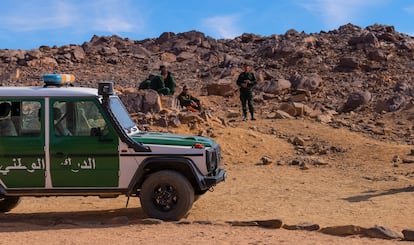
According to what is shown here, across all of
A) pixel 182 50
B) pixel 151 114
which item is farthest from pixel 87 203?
→ pixel 182 50

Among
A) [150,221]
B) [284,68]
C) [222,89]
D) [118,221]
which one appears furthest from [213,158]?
[284,68]

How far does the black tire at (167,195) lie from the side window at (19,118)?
5.55 ft

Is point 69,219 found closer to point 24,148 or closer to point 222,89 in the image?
point 24,148

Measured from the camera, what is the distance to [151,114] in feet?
55.8

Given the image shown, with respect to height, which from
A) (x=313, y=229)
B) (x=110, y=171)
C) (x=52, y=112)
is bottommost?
(x=313, y=229)

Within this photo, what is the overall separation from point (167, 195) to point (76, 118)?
1.59 metres

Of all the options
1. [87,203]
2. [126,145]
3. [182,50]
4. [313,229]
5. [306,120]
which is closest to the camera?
[313,229]

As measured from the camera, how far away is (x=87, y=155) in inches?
314

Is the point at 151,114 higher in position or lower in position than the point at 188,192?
higher

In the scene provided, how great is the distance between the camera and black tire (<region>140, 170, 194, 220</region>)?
26.3 ft

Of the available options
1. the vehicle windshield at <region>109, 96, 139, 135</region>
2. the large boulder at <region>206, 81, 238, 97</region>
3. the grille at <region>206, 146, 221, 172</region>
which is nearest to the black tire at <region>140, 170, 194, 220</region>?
the grille at <region>206, 146, 221, 172</region>

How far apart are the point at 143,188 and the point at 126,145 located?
0.62 m

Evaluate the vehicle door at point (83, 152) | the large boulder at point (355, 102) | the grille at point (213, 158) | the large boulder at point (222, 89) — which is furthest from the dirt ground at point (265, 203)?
the large boulder at point (222, 89)

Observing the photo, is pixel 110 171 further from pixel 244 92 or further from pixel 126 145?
pixel 244 92
